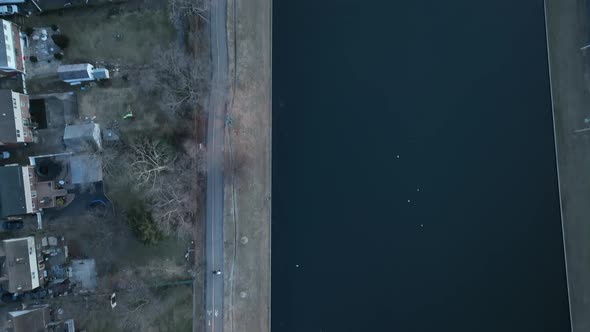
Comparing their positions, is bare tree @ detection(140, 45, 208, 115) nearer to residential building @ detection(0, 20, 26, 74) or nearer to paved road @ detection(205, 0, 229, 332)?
paved road @ detection(205, 0, 229, 332)

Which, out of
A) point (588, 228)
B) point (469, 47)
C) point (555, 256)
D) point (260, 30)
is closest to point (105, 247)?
point (260, 30)

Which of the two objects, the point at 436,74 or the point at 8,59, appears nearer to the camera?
the point at 8,59

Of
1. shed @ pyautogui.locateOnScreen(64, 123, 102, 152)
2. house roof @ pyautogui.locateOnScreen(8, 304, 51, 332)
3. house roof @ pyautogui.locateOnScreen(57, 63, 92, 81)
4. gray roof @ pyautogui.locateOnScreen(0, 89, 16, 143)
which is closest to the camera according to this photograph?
house roof @ pyautogui.locateOnScreen(8, 304, 51, 332)

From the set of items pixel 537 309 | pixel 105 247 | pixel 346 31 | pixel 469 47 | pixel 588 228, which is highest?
pixel 346 31

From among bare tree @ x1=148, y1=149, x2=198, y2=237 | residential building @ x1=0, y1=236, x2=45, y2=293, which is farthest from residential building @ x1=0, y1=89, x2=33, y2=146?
bare tree @ x1=148, y1=149, x2=198, y2=237

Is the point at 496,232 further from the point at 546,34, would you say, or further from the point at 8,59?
the point at 8,59

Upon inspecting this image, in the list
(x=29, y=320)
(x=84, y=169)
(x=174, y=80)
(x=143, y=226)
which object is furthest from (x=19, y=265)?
(x=174, y=80)
